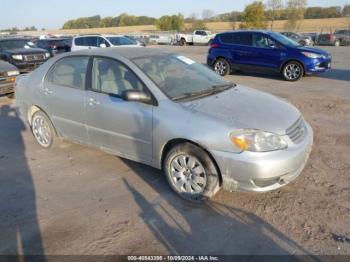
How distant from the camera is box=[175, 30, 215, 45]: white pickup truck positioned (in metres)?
37.1

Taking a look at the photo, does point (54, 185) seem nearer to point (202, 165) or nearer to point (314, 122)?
point (202, 165)

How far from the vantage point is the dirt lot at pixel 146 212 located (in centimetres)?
284

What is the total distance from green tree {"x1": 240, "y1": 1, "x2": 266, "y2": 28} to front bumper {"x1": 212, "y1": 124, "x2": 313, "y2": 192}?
1915 inches

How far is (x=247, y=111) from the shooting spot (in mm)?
3469

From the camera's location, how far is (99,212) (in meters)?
3.38

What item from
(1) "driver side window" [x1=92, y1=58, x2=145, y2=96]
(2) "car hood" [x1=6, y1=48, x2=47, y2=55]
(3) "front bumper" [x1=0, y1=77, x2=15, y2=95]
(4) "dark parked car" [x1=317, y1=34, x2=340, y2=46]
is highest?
(4) "dark parked car" [x1=317, y1=34, x2=340, y2=46]

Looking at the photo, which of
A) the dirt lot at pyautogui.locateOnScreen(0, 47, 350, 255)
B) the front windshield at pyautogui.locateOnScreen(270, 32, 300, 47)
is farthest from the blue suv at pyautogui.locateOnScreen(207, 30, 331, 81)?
the dirt lot at pyautogui.locateOnScreen(0, 47, 350, 255)

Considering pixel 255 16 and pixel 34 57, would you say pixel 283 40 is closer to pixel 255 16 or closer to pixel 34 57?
pixel 34 57

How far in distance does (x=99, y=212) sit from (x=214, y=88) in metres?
2.07

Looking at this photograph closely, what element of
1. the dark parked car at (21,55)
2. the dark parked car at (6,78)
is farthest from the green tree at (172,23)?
the dark parked car at (6,78)

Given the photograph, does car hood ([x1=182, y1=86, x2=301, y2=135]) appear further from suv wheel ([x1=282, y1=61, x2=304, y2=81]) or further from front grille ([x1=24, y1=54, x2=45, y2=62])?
front grille ([x1=24, y1=54, x2=45, y2=62])

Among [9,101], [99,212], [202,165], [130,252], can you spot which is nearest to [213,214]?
[202,165]

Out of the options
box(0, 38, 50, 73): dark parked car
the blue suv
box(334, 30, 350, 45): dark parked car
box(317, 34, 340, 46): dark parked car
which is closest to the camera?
the blue suv

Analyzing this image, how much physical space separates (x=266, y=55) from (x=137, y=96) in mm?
8910
